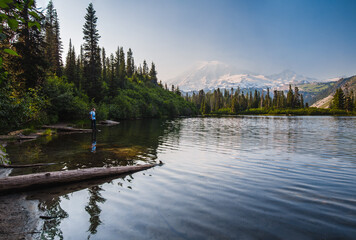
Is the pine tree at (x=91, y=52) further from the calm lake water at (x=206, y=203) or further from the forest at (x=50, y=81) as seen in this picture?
the calm lake water at (x=206, y=203)

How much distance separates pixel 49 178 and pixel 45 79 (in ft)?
99.7

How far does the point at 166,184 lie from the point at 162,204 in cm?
195

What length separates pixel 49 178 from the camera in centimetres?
784

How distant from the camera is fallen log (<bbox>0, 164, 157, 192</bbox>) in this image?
7246 millimetres

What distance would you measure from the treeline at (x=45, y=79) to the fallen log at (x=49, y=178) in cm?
346

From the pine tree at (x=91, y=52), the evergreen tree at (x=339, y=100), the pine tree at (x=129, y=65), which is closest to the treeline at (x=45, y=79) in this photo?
the pine tree at (x=91, y=52)

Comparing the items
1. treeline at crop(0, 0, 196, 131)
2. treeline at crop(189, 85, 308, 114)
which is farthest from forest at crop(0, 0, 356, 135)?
treeline at crop(189, 85, 308, 114)

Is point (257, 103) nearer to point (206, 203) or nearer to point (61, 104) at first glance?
point (61, 104)

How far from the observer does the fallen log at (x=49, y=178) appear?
725cm

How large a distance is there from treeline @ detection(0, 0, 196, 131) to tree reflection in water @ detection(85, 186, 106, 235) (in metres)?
4.01

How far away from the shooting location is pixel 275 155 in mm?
14781

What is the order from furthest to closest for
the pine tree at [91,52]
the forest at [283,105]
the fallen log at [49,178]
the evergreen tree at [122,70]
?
the forest at [283,105]
the evergreen tree at [122,70]
the pine tree at [91,52]
the fallen log at [49,178]

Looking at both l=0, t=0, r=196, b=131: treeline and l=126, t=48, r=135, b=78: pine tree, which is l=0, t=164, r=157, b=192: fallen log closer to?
l=0, t=0, r=196, b=131: treeline

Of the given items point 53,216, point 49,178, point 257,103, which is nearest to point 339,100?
point 257,103
